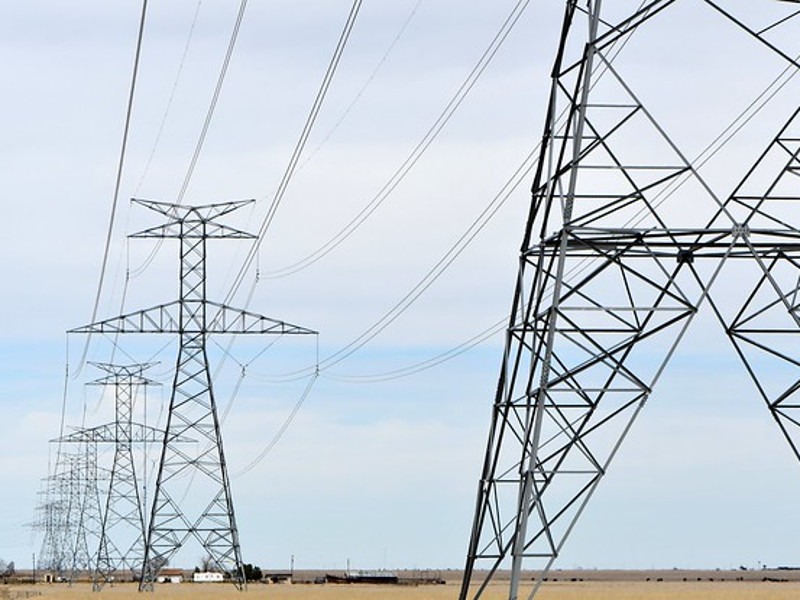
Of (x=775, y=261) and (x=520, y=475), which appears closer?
(x=520, y=475)

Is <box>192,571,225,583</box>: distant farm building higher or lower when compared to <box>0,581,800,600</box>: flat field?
higher

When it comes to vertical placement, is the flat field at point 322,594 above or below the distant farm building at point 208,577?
below

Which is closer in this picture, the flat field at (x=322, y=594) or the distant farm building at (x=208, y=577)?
the flat field at (x=322, y=594)

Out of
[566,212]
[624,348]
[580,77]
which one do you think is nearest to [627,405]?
[624,348]

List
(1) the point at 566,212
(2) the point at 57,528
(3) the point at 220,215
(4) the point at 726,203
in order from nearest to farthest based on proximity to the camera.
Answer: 1. (1) the point at 566,212
2. (4) the point at 726,203
3. (3) the point at 220,215
4. (2) the point at 57,528

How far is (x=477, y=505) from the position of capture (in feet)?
109

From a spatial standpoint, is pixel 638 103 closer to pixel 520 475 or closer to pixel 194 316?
pixel 520 475

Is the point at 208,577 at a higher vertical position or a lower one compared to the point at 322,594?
higher

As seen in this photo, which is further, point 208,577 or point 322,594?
point 208,577

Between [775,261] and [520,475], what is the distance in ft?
20.9

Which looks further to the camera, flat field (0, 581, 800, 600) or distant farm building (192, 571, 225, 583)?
distant farm building (192, 571, 225, 583)

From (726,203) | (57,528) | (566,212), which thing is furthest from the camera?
(57,528)

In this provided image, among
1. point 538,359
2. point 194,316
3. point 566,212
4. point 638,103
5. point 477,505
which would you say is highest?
point 194,316

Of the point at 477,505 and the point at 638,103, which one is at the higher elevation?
the point at 638,103
